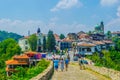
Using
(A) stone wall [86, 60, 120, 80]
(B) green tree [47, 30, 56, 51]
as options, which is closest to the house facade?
(B) green tree [47, 30, 56, 51]

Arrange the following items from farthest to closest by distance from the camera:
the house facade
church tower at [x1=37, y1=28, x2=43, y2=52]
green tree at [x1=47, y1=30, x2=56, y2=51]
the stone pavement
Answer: church tower at [x1=37, y1=28, x2=43, y2=52]
green tree at [x1=47, y1=30, x2=56, y2=51]
the house facade
the stone pavement

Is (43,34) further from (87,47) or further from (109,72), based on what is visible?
(109,72)

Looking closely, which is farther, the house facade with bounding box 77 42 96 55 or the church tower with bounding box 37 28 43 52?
the church tower with bounding box 37 28 43 52

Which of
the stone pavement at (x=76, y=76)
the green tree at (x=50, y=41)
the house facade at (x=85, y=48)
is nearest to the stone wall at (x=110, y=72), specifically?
the stone pavement at (x=76, y=76)

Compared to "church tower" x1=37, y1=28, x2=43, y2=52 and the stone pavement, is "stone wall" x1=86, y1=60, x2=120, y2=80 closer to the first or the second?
the stone pavement

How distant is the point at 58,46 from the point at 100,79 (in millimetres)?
102170

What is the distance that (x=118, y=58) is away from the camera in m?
68.6

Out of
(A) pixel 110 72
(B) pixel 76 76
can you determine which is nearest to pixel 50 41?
(B) pixel 76 76

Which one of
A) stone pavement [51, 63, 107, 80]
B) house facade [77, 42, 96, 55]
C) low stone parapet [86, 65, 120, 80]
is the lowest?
stone pavement [51, 63, 107, 80]

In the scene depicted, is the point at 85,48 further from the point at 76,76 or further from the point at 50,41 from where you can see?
the point at 76,76

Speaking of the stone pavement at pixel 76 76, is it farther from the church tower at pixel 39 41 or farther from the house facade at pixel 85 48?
the church tower at pixel 39 41

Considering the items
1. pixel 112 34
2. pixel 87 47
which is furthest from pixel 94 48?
pixel 112 34

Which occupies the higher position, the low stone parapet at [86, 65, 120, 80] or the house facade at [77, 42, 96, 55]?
the house facade at [77, 42, 96, 55]

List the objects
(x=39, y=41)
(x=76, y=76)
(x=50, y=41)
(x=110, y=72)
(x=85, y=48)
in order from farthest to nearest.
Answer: (x=39, y=41)
(x=50, y=41)
(x=85, y=48)
(x=76, y=76)
(x=110, y=72)
